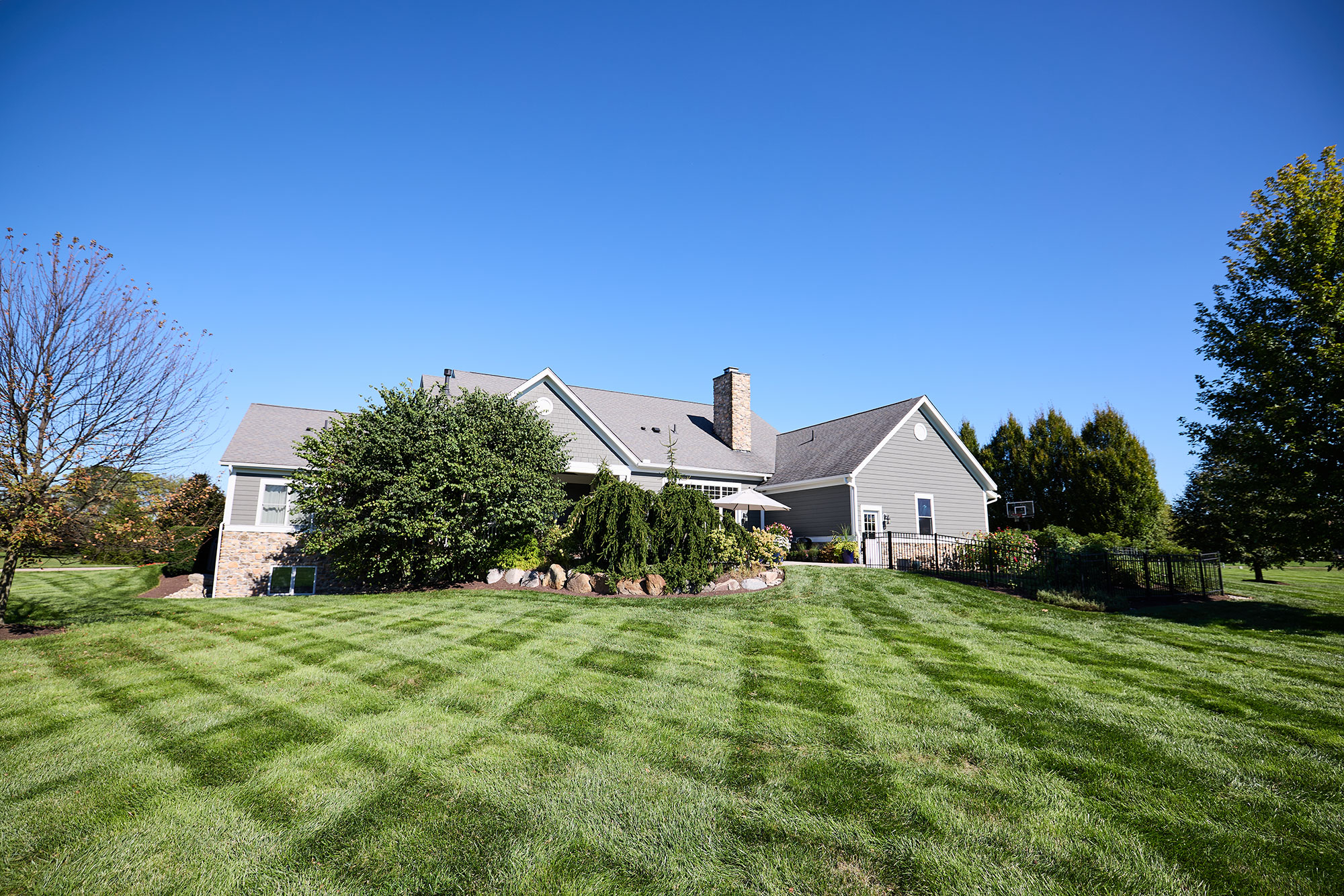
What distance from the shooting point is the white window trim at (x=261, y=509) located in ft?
59.8

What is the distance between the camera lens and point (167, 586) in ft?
65.0

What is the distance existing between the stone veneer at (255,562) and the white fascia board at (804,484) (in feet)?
52.1

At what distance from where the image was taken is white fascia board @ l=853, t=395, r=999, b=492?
21.8 meters

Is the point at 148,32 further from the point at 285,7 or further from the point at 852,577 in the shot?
the point at 852,577

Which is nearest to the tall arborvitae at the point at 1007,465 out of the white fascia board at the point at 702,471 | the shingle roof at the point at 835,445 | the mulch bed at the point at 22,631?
the shingle roof at the point at 835,445

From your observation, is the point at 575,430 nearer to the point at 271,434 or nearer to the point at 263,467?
the point at 263,467

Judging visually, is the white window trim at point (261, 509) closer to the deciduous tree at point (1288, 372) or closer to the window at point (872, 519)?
the window at point (872, 519)

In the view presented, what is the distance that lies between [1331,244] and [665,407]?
21180 millimetres

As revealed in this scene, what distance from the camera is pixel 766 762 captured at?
4473mm

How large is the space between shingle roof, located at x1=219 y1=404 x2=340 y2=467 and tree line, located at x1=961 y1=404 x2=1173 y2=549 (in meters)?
31.1

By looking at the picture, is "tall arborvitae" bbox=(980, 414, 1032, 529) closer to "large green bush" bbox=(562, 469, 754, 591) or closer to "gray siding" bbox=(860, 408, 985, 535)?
"gray siding" bbox=(860, 408, 985, 535)

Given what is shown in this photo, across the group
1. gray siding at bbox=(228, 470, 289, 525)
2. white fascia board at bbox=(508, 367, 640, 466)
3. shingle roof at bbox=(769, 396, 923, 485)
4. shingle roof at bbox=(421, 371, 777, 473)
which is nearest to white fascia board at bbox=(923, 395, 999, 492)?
shingle roof at bbox=(769, 396, 923, 485)

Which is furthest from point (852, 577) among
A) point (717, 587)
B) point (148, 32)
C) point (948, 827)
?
point (148, 32)

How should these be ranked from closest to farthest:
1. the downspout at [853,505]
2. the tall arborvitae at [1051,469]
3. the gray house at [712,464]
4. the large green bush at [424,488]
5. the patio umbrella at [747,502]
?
1. the large green bush at [424,488]
2. the gray house at [712,464]
3. the patio umbrella at [747,502]
4. the downspout at [853,505]
5. the tall arborvitae at [1051,469]
